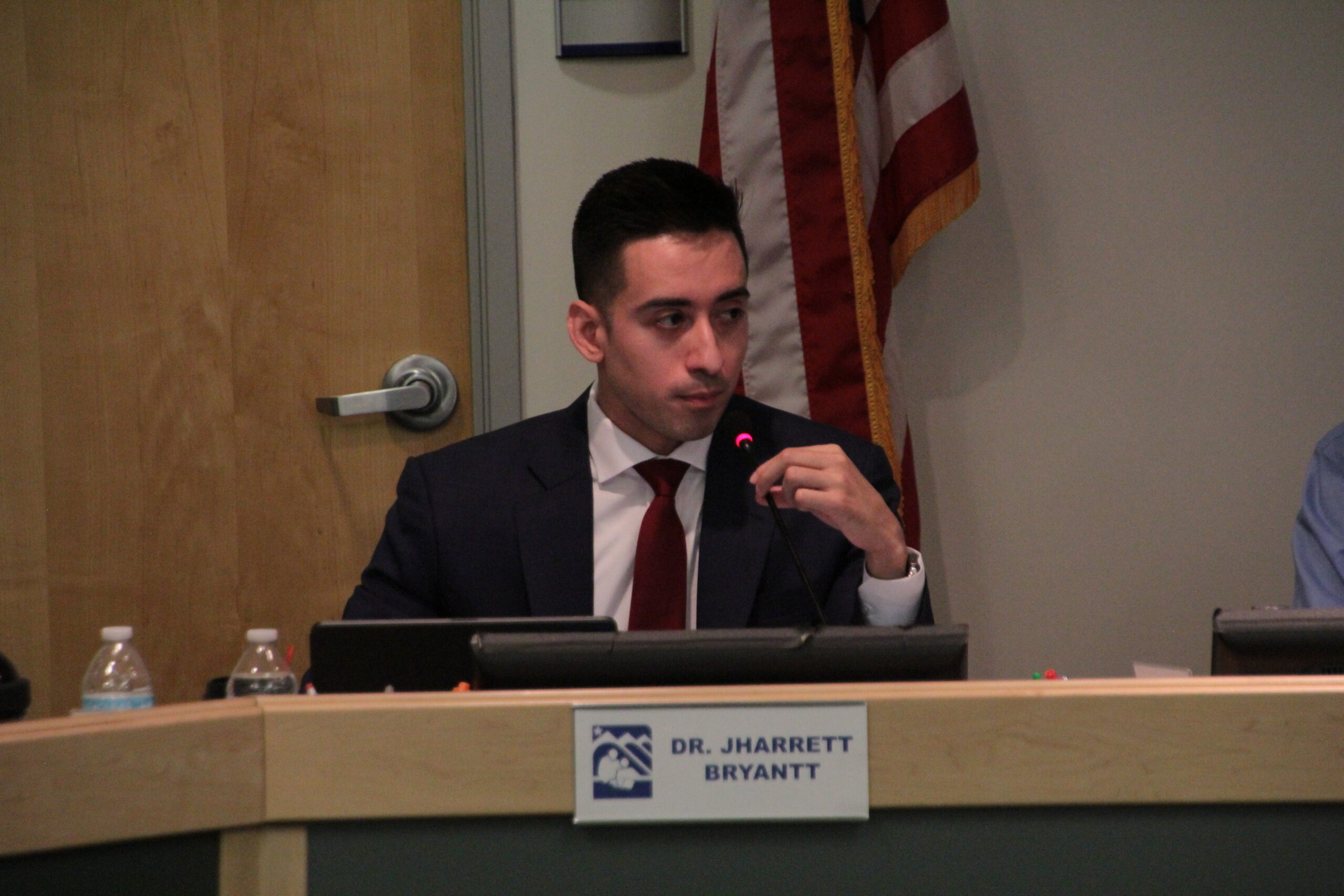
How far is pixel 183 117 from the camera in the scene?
7.43 ft

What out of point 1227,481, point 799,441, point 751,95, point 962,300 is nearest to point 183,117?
point 751,95

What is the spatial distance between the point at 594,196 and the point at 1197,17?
3.96ft

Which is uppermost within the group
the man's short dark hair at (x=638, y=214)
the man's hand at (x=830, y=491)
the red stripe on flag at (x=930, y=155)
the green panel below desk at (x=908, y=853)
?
the red stripe on flag at (x=930, y=155)

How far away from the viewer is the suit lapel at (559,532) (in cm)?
175

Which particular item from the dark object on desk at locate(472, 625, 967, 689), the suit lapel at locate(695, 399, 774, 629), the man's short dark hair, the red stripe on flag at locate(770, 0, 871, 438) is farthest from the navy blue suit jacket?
the dark object on desk at locate(472, 625, 967, 689)

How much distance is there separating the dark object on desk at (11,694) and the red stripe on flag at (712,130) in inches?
58.2

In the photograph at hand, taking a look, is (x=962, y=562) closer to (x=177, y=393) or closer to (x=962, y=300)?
(x=962, y=300)

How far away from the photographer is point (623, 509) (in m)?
1.83

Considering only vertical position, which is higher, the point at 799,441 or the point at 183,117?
the point at 183,117

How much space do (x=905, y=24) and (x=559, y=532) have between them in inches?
42.2

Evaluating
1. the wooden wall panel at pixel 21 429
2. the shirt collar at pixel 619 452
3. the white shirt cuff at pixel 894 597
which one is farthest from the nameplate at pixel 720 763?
the wooden wall panel at pixel 21 429

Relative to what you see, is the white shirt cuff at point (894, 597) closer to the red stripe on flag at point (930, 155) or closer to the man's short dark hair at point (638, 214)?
the man's short dark hair at point (638, 214)

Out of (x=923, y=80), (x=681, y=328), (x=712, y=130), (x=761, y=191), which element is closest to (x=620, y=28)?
(x=712, y=130)

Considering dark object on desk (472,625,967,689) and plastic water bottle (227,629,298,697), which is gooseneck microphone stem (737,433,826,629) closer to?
dark object on desk (472,625,967,689)
